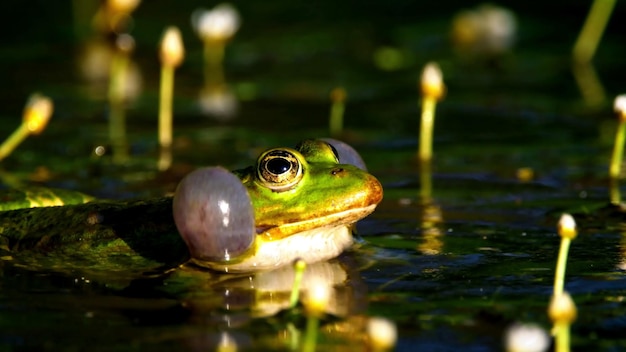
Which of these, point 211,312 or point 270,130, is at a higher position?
point 270,130

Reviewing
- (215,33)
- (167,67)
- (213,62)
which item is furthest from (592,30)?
(167,67)

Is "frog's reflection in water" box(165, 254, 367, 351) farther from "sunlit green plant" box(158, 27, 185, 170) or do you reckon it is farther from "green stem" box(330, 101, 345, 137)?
"green stem" box(330, 101, 345, 137)

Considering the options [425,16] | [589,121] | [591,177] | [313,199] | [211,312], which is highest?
[425,16]

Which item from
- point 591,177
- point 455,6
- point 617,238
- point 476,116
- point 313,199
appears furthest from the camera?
point 455,6

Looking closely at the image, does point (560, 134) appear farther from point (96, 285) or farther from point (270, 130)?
point (96, 285)

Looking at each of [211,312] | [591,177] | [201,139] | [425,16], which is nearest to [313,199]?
[211,312]

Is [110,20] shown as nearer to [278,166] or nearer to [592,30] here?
[592,30]

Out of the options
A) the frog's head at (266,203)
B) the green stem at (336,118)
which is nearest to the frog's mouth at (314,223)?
the frog's head at (266,203)

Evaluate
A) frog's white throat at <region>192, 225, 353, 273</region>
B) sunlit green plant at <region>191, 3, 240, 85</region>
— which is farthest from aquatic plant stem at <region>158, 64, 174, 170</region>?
frog's white throat at <region>192, 225, 353, 273</region>
